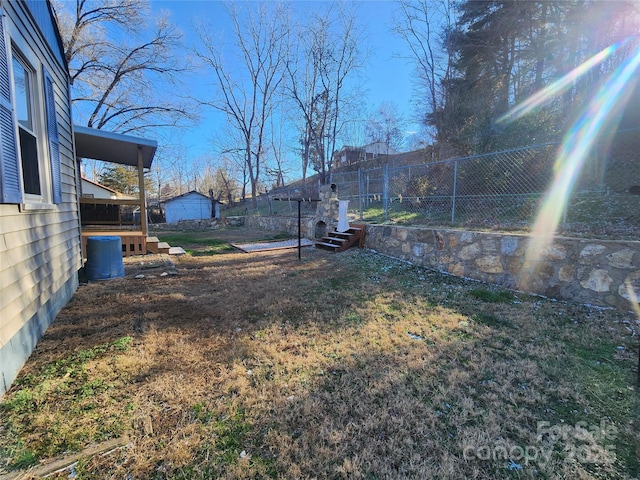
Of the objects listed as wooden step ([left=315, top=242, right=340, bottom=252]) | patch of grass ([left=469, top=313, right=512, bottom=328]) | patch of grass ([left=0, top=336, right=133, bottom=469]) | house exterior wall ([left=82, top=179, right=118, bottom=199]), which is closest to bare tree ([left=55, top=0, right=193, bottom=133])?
house exterior wall ([left=82, top=179, right=118, bottom=199])

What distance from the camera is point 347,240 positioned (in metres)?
6.97

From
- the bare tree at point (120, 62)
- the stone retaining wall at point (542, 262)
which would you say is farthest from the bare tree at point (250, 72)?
the stone retaining wall at point (542, 262)

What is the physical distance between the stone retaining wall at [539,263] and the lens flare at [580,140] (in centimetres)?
96

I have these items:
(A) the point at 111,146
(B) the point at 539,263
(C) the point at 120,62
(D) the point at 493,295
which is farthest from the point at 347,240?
(C) the point at 120,62

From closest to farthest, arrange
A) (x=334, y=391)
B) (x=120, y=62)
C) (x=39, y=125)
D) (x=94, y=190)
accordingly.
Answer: (x=334, y=391)
(x=39, y=125)
(x=120, y=62)
(x=94, y=190)

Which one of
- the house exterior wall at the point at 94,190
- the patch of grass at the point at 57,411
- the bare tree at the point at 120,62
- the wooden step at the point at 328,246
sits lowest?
the patch of grass at the point at 57,411

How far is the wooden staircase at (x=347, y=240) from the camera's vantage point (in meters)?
6.96

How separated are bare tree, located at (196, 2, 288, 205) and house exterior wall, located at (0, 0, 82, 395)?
15.9 meters

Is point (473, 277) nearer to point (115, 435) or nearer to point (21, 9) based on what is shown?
point (115, 435)

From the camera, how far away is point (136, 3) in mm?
12078

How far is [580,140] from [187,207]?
84.4 ft

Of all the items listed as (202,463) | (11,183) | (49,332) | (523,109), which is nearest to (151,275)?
(49,332)

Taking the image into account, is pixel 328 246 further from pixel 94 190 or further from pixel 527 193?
pixel 94 190

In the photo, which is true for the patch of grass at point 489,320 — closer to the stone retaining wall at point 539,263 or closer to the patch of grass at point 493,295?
the patch of grass at point 493,295
